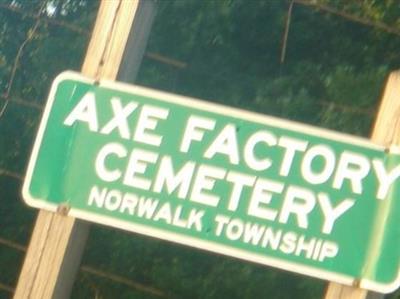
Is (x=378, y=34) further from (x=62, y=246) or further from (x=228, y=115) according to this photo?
(x=62, y=246)

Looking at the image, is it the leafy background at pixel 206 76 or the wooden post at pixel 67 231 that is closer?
the wooden post at pixel 67 231

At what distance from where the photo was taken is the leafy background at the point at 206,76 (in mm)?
3965

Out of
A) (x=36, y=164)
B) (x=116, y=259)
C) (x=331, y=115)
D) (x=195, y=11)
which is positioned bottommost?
(x=116, y=259)

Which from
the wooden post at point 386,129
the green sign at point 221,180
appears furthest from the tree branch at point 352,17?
the green sign at point 221,180

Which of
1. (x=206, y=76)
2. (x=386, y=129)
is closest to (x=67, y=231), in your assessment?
(x=386, y=129)

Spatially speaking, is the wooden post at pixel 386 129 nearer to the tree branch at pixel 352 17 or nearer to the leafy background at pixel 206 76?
the tree branch at pixel 352 17

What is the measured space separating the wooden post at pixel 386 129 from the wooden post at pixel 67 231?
0.73m

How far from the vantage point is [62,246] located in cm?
304

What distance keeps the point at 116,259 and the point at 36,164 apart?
1.13 meters

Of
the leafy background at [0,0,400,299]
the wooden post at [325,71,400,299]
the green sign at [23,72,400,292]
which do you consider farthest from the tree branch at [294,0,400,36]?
the green sign at [23,72,400,292]

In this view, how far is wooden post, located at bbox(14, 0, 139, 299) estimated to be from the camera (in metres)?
3.04

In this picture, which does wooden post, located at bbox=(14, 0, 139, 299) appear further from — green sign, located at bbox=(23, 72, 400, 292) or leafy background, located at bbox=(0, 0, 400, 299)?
leafy background, located at bbox=(0, 0, 400, 299)

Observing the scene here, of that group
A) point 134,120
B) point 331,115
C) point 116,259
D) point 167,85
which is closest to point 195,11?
point 167,85

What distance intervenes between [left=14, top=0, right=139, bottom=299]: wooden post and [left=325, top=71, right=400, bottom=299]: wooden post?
730mm
